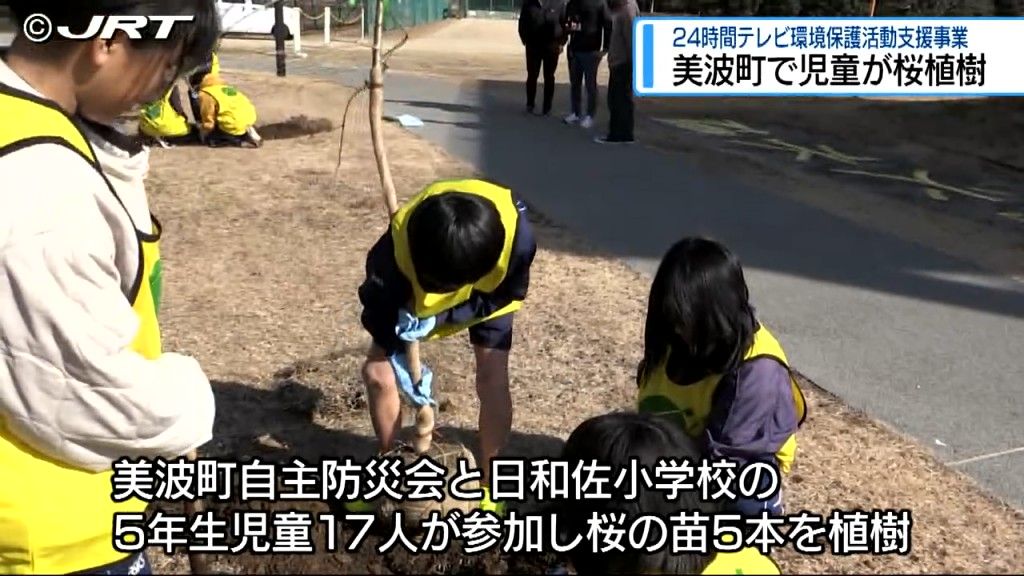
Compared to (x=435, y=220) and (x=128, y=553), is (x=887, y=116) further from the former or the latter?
(x=128, y=553)

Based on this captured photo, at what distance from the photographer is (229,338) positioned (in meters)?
4.68

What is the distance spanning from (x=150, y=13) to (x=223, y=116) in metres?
8.07

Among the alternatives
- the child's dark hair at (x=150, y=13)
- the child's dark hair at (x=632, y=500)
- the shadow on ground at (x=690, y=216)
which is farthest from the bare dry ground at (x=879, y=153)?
the child's dark hair at (x=150, y=13)

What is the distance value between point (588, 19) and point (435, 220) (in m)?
8.54

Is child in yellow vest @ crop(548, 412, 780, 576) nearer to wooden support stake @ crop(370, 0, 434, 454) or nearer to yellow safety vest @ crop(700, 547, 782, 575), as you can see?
yellow safety vest @ crop(700, 547, 782, 575)

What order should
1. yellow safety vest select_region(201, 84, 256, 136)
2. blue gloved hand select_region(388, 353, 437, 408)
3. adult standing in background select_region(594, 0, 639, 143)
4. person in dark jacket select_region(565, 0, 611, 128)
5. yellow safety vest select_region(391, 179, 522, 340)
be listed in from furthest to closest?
person in dark jacket select_region(565, 0, 611, 128)
adult standing in background select_region(594, 0, 639, 143)
yellow safety vest select_region(201, 84, 256, 136)
blue gloved hand select_region(388, 353, 437, 408)
yellow safety vest select_region(391, 179, 522, 340)

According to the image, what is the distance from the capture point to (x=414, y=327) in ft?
9.52

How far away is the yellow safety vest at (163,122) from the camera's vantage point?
8.84m

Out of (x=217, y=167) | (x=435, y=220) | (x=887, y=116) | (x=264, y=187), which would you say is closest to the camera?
(x=435, y=220)

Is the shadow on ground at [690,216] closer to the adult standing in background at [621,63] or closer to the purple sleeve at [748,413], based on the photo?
the adult standing in background at [621,63]

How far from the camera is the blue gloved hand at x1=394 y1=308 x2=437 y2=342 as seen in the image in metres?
2.90

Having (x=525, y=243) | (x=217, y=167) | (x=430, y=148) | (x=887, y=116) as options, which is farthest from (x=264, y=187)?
(x=887, y=116)
